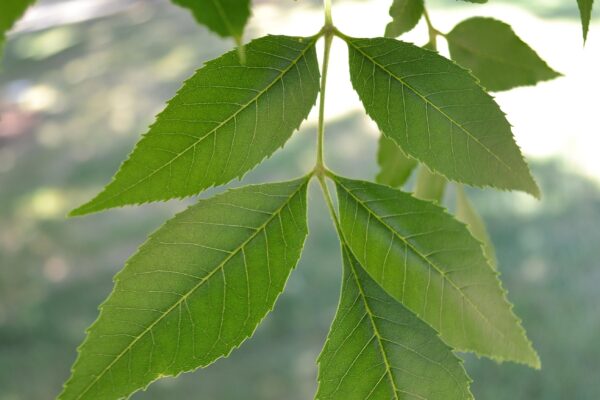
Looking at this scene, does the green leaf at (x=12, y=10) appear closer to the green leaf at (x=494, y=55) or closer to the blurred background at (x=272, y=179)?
the green leaf at (x=494, y=55)

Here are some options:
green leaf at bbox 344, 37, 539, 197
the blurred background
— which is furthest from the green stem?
the blurred background

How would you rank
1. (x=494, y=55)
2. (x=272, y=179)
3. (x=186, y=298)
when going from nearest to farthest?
1. (x=186, y=298)
2. (x=494, y=55)
3. (x=272, y=179)

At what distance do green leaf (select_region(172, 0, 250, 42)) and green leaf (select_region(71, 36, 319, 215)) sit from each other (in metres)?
0.15

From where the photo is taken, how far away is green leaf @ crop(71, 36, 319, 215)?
45 centimetres

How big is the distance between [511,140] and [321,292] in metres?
2.86

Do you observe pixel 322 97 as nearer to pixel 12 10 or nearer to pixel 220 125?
pixel 220 125

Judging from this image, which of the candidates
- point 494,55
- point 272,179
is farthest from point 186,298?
point 272,179

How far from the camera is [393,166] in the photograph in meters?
0.66

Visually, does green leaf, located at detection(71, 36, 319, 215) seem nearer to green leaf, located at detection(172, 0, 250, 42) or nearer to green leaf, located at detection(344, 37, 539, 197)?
green leaf, located at detection(344, 37, 539, 197)

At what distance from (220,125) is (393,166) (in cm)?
24

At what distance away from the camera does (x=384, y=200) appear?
1.65 feet

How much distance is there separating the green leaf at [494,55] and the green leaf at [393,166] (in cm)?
9

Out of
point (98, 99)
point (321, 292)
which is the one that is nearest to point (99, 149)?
point (98, 99)

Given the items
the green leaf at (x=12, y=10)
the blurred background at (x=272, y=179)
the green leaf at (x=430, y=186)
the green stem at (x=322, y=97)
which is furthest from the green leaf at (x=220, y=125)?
the blurred background at (x=272, y=179)
